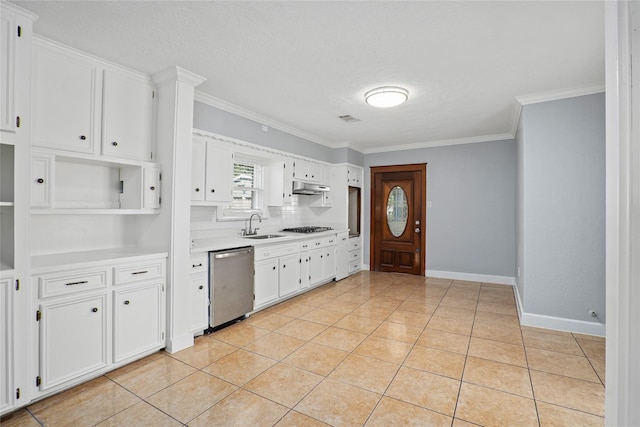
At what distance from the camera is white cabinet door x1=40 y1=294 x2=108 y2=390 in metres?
2.16

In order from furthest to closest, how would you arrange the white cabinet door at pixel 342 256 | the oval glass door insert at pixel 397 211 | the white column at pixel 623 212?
the oval glass door insert at pixel 397 211 → the white cabinet door at pixel 342 256 → the white column at pixel 623 212

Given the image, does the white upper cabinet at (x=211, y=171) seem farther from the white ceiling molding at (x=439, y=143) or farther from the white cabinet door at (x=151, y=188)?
the white ceiling molding at (x=439, y=143)

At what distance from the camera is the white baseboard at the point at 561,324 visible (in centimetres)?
327

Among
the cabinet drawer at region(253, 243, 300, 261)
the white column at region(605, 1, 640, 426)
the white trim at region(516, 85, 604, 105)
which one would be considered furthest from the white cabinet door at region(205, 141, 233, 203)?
the white column at region(605, 1, 640, 426)

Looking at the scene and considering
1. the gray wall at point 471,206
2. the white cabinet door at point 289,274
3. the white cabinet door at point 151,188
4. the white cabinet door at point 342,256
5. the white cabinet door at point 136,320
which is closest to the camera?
the white cabinet door at point 136,320

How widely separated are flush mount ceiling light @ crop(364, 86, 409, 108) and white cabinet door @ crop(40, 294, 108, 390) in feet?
10.2

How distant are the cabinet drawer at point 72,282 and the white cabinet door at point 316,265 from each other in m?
2.91

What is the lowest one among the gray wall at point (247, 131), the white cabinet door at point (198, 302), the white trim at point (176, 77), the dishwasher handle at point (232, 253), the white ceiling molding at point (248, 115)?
the white cabinet door at point (198, 302)

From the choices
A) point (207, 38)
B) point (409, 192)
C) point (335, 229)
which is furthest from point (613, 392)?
point (409, 192)

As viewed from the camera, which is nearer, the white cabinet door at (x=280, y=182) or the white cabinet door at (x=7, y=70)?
the white cabinet door at (x=7, y=70)

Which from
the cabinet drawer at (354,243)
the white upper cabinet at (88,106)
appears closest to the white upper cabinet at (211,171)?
the white upper cabinet at (88,106)

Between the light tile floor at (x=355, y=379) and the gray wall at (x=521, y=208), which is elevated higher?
the gray wall at (x=521, y=208)

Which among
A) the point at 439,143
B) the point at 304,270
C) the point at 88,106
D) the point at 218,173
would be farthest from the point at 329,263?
the point at 88,106

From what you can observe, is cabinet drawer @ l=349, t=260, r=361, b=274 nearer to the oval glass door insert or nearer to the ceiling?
the oval glass door insert
